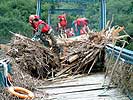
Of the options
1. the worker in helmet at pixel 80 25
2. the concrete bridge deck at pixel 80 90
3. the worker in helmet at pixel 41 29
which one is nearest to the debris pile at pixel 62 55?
the worker in helmet at pixel 41 29

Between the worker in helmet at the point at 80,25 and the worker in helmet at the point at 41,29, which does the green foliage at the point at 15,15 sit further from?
the worker in helmet at the point at 41,29

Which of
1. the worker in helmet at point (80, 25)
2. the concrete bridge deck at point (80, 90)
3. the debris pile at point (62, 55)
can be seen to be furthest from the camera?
the worker in helmet at point (80, 25)

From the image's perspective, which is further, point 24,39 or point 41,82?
point 24,39

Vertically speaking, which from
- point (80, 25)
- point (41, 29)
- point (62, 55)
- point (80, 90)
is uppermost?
point (41, 29)

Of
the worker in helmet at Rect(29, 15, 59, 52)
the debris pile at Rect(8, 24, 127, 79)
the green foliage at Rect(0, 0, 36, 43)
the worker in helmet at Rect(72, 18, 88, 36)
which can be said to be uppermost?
the worker in helmet at Rect(29, 15, 59, 52)

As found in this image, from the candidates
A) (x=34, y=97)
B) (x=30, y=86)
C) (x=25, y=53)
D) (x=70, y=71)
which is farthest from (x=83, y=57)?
(x=34, y=97)

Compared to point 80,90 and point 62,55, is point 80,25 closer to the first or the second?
point 62,55

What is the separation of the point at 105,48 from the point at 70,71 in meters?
1.13

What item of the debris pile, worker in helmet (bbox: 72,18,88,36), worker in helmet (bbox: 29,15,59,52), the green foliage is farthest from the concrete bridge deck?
the green foliage

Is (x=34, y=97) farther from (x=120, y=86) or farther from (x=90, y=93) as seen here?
(x=120, y=86)

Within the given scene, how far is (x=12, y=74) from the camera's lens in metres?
7.66

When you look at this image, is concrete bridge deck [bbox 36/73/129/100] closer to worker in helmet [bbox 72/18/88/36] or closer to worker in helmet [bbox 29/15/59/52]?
worker in helmet [bbox 29/15/59/52]

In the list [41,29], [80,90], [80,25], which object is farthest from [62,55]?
[80,25]

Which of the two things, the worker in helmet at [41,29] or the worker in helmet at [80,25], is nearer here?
the worker in helmet at [41,29]
